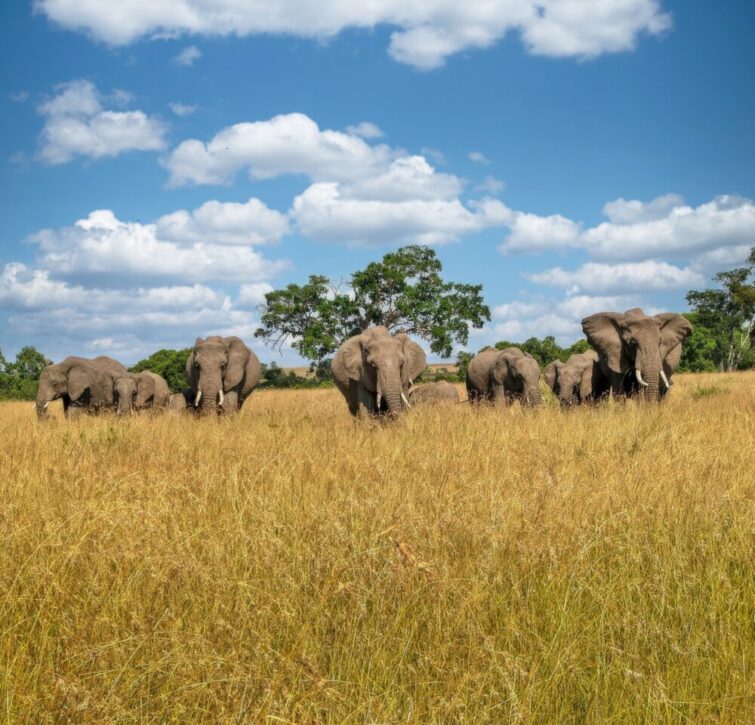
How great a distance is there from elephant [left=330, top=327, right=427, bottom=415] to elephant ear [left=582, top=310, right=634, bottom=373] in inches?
138

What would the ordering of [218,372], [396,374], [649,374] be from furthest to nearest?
[218,372]
[649,374]
[396,374]

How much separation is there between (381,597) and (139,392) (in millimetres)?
22461

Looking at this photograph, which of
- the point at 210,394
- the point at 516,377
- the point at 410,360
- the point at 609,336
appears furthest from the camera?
the point at 516,377

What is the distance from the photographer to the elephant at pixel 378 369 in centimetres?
1244

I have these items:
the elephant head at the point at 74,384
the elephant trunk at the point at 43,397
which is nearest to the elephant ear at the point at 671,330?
the elephant head at the point at 74,384

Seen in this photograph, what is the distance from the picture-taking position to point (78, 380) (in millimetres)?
21016

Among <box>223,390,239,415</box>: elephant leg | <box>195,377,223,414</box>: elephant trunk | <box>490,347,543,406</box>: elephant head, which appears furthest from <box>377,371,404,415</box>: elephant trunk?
<box>490,347,543,406</box>: elephant head

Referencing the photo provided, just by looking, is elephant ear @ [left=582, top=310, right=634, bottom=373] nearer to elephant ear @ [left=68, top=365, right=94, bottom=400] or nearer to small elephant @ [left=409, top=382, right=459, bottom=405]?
small elephant @ [left=409, top=382, right=459, bottom=405]

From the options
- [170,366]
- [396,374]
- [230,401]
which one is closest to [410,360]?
[396,374]

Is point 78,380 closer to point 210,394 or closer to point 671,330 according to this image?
point 210,394

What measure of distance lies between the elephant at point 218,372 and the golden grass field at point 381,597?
10.1 meters

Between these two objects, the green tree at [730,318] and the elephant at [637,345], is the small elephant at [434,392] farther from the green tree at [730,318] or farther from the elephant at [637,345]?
the green tree at [730,318]

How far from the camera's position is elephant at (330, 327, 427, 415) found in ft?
40.8

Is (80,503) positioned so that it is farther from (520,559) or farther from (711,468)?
(711,468)
